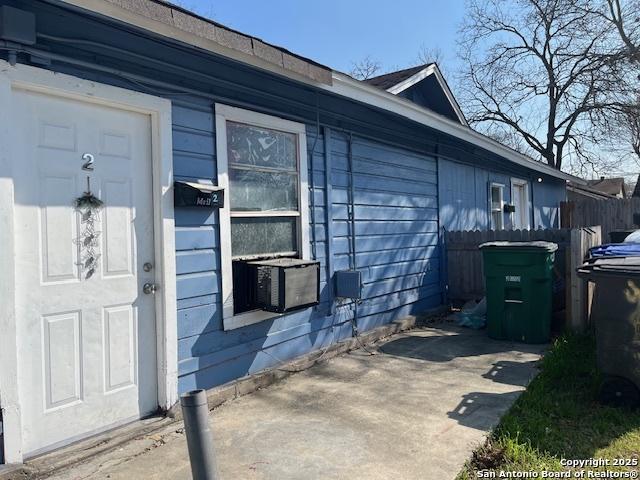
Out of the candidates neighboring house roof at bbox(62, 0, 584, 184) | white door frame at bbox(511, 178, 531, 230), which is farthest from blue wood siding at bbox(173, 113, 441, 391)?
white door frame at bbox(511, 178, 531, 230)

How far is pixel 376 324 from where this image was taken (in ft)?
20.2

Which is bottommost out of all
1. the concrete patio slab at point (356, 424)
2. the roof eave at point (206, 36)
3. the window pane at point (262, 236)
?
the concrete patio slab at point (356, 424)

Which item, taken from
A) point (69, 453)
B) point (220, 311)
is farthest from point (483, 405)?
point (69, 453)

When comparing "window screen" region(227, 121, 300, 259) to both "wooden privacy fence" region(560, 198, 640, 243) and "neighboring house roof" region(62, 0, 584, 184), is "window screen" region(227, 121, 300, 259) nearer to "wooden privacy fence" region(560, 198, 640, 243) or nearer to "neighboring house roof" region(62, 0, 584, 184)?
"neighboring house roof" region(62, 0, 584, 184)

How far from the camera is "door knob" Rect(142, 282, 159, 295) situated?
11.5ft

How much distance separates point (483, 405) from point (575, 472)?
40.4 inches

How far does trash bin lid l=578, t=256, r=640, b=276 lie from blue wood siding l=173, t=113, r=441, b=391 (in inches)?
96.5

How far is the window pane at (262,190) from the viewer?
4246mm

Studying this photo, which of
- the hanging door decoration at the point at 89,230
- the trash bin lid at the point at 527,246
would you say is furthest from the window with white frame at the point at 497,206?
the hanging door decoration at the point at 89,230

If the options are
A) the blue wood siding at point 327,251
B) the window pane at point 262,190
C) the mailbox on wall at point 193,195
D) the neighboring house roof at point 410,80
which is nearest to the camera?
the mailbox on wall at point 193,195

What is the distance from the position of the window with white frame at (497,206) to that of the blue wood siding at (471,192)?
15 cm

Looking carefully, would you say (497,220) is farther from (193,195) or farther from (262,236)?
(193,195)

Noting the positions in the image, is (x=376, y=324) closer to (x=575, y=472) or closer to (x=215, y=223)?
(x=215, y=223)

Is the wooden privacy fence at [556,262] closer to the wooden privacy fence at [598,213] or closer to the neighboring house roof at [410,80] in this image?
the neighboring house roof at [410,80]
